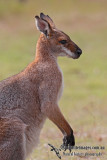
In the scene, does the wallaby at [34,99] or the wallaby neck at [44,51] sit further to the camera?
the wallaby neck at [44,51]

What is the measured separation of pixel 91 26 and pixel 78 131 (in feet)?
70.1

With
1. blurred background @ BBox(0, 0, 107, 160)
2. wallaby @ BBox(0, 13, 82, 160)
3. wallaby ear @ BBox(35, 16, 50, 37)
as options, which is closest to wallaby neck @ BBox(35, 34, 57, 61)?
wallaby @ BBox(0, 13, 82, 160)

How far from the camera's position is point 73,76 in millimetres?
19547

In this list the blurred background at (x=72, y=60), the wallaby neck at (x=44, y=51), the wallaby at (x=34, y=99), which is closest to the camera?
the wallaby at (x=34, y=99)

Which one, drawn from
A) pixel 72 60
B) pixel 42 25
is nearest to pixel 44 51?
pixel 42 25

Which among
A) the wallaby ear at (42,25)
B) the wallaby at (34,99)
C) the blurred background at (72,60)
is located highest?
the blurred background at (72,60)

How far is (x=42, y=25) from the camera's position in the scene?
21.5 feet

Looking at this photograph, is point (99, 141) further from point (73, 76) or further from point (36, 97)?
point (73, 76)

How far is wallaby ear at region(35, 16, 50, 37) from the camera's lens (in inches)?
255

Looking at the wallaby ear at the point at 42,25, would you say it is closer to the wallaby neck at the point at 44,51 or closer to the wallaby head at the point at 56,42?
the wallaby head at the point at 56,42

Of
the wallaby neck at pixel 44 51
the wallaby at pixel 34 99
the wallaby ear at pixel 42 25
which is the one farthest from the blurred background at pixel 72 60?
the wallaby ear at pixel 42 25

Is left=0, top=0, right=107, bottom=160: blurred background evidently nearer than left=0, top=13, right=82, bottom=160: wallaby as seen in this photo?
No

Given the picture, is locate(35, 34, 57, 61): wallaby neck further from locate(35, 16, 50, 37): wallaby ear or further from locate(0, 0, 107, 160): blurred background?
locate(0, 0, 107, 160): blurred background

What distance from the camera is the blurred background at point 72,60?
33.1ft
